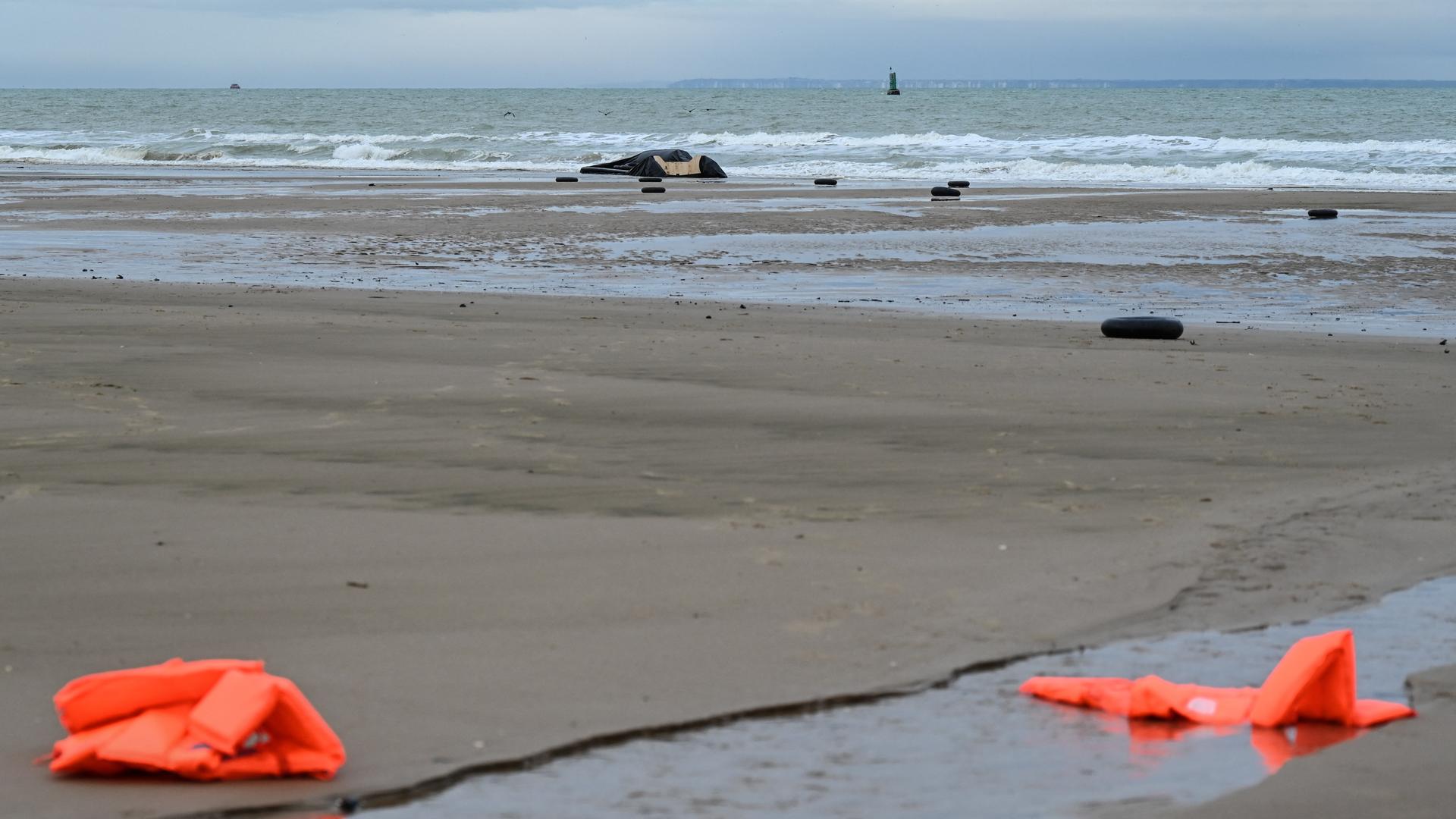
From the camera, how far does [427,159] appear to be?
54.8 metres

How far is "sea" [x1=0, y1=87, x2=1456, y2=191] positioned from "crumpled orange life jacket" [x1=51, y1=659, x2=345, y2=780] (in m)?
33.2

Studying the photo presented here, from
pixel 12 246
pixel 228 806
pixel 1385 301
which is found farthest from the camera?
pixel 12 246

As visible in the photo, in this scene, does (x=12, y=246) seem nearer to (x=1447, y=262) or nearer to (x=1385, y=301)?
(x=1385, y=301)

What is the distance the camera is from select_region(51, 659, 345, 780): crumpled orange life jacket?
126 inches

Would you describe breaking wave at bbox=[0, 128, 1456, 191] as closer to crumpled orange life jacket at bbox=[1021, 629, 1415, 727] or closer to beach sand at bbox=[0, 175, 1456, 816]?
beach sand at bbox=[0, 175, 1456, 816]

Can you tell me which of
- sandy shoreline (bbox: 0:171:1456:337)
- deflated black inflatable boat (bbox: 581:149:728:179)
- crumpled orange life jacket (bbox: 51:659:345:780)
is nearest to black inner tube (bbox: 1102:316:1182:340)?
sandy shoreline (bbox: 0:171:1456:337)

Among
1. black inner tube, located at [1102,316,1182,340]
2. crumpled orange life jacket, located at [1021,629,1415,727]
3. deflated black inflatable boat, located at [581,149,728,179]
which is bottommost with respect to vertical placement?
crumpled orange life jacket, located at [1021,629,1415,727]

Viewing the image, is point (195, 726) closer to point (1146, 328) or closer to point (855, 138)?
point (1146, 328)

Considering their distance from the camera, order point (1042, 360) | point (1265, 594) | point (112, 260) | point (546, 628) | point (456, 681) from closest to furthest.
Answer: point (456, 681)
point (546, 628)
point (1265, 594)
point (1042, 360)
point (112, 260)

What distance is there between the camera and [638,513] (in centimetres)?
552

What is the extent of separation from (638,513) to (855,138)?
57.3 meters

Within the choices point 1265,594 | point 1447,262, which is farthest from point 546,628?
point 1447,262

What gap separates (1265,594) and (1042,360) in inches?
174

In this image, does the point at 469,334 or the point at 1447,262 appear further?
the point at 1447,262
